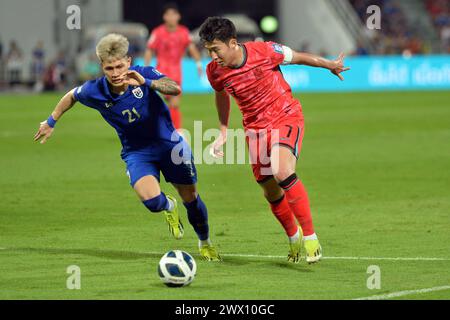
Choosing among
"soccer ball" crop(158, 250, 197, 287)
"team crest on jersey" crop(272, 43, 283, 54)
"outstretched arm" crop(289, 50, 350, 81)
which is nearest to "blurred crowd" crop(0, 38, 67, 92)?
"team crest on jersey" crop(272, 43, 283, 54)

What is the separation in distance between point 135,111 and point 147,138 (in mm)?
290

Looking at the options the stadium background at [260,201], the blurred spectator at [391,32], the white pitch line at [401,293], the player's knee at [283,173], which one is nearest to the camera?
the white pitch line at [401,293]

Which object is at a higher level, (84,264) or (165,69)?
(165,69)

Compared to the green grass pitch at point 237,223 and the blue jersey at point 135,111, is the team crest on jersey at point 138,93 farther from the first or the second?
the green grass pitch at point 237,223

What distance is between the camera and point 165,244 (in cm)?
1053

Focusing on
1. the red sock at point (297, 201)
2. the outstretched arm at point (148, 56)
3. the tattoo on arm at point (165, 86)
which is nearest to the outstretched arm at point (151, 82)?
the tattoo on arm at point (165, 86)

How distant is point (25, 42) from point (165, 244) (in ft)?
119

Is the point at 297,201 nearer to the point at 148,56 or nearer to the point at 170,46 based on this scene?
the point at 148,56

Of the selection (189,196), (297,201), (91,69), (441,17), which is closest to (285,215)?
(297,201)

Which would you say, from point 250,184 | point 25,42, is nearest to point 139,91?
point 250,184

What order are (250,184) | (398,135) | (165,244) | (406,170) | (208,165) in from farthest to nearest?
1. (398,135)
2. (208,165)
3. (406,170)
4. (250,184)
5. (165,244)

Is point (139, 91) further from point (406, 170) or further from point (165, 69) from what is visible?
point (165, 69)

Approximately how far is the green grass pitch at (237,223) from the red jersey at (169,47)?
1970 mm

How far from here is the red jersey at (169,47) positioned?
21.2 metres
